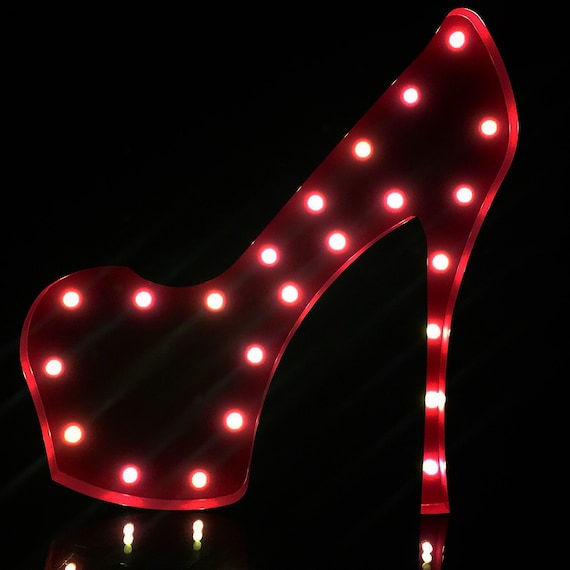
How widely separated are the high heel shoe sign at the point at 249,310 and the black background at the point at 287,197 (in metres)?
0.38

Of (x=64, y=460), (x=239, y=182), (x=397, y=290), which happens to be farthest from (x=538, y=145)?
(x=64, y=460)

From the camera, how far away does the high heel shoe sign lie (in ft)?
5.48

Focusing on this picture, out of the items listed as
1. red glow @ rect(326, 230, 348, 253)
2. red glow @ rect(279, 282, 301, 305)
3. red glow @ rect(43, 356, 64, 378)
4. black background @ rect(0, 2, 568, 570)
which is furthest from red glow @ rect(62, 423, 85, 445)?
red glow @ rect(326, 230, 348, 253)

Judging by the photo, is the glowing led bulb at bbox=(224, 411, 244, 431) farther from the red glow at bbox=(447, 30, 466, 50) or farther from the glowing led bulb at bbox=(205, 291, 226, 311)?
the red glow at bbox=(447, 30, 466, 50)

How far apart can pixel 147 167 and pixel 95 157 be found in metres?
0.14

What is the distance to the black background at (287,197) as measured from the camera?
207 centimetres

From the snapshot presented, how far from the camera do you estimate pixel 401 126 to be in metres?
1.71

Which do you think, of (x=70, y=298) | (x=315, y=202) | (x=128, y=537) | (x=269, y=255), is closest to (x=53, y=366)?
(x=70, y=298)

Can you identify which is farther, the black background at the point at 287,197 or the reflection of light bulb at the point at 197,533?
the black background at the point at 287,197

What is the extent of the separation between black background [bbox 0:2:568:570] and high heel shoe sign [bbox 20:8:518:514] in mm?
382

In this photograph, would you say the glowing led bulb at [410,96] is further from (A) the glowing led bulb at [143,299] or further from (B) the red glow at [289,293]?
(A) the glowing led bulb at [143,299]

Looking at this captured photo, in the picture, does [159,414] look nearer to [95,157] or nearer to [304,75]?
[95,157]

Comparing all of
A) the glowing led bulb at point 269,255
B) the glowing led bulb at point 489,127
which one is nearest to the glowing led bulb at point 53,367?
the glowing led bulb at point 269,255

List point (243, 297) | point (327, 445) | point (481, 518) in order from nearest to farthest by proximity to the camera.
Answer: point (481, 518) → point (243, 297) → point (327, 445)
